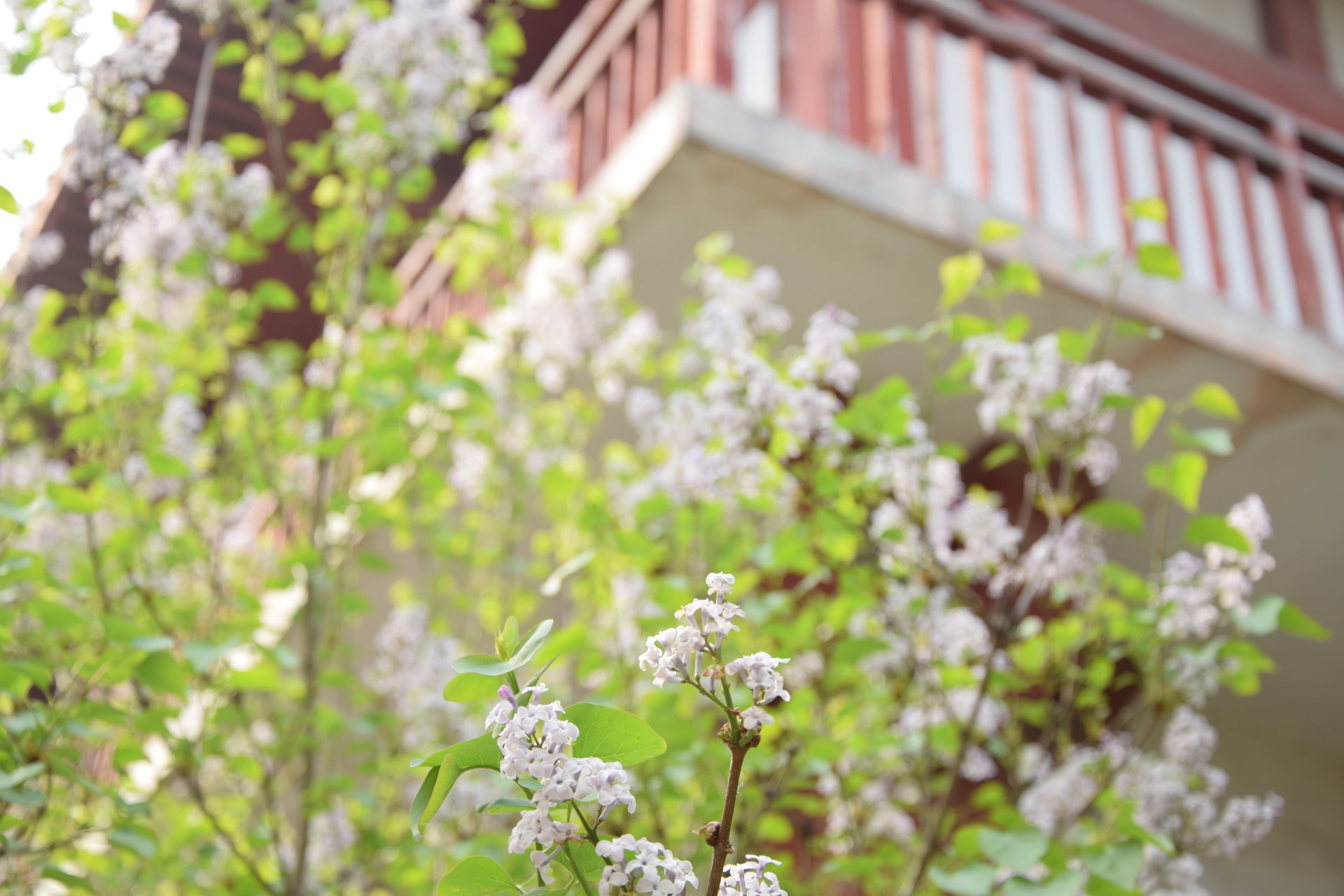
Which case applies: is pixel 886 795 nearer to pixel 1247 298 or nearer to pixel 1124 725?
pixel 1124 725

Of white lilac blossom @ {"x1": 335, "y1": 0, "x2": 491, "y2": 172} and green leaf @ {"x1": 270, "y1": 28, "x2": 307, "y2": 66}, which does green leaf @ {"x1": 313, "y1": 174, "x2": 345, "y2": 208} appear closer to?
white lilac blossom @ {"x1": 335, "y1": 0, "x2": 491, "y2": 172}

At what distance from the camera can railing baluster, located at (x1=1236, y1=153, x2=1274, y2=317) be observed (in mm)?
3699

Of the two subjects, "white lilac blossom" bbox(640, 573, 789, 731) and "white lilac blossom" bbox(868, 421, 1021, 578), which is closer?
"white lilac blossom" bbox(640, 573, 789, 731)

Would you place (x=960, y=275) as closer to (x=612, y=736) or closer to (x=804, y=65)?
(x=804, y=65)

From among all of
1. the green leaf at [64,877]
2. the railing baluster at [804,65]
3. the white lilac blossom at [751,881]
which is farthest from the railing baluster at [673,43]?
the white lilac blossom at [751,881]

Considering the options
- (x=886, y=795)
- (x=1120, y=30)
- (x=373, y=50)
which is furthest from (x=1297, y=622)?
(x=1120, y=30)

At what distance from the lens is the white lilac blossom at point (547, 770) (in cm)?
75

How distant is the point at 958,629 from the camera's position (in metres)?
2.33

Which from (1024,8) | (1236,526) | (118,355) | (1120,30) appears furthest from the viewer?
(1120,30)

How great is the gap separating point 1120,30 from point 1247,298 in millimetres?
1525

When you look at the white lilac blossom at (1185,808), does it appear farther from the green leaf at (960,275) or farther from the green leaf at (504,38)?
the green leaf at (504,38)

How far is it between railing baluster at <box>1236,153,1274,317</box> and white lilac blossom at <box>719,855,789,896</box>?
3354mm

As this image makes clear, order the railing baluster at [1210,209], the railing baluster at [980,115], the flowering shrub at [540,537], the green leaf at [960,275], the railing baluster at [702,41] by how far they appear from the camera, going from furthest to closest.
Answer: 1. the railing baluster at [1210,209]
2. the railing baluster at [980,115]
3. the railing baluster at [702,41]
4. the green leaf at [960,275]
5. the flowering shrub at [540,537]

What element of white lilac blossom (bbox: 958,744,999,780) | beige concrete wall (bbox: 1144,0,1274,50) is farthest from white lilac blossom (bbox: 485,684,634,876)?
beige concrete wall (bbox: 1144,0,1274,50)
